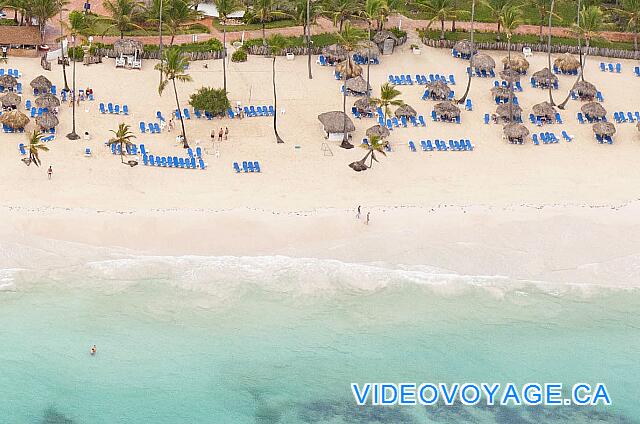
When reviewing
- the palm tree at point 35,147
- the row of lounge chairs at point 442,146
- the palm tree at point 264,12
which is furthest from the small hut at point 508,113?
the palm tree at point 35,147

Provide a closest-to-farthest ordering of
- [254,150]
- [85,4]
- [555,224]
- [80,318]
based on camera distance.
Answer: [80,318], [555,224], [254,150], [85,4]

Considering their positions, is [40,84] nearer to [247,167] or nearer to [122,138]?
[122,138]

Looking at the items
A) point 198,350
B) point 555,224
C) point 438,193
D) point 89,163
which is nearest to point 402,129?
point 438,193

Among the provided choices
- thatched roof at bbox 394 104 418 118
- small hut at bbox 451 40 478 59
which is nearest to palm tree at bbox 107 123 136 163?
thatched roof at bbox 394 104 418 118

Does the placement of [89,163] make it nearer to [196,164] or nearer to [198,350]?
[196,164]

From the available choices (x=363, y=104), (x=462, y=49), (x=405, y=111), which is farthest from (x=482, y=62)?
(x=363, y=104)

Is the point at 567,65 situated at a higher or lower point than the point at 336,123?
higher
